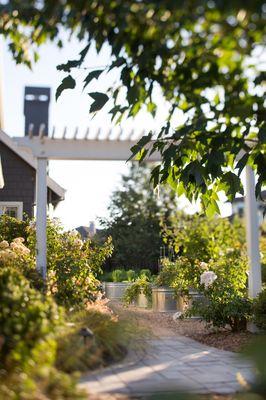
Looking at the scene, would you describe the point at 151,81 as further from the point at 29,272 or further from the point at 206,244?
the point at 206,244

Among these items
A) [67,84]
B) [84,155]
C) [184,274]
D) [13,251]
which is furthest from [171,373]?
[184,274]

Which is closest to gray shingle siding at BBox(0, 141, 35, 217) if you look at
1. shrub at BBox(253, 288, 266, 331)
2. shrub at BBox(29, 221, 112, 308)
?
shrub at BBox(29, 221, 112, 308)

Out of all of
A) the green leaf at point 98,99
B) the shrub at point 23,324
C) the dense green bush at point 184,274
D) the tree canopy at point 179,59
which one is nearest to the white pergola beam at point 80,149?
the dense green bush at point 184,274

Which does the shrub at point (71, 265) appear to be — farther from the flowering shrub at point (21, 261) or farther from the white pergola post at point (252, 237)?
the white pergola post at point (252, 237)

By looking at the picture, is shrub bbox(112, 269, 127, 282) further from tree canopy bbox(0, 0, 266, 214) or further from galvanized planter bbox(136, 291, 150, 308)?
tree canopy bbox(0, 0, 266, 214)

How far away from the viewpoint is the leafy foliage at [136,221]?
2617 cm

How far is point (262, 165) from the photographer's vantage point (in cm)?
554

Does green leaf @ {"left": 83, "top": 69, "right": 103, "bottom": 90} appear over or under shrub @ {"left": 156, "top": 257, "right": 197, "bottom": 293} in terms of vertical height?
over

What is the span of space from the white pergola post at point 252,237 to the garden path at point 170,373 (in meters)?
1.94

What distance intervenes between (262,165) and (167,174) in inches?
38.4

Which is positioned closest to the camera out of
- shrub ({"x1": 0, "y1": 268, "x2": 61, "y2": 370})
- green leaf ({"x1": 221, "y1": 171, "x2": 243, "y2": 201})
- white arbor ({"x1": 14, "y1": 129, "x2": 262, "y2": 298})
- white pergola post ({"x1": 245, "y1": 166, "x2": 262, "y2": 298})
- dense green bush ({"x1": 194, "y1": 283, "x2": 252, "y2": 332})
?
shrub ({"x1": 0, "y1": 268, "x2": 61, "y2": 370})

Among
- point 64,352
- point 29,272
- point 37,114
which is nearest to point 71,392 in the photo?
point 64,352

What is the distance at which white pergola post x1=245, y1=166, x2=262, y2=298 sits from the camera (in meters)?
8.75

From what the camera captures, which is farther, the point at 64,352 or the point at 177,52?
the point at 64,352
